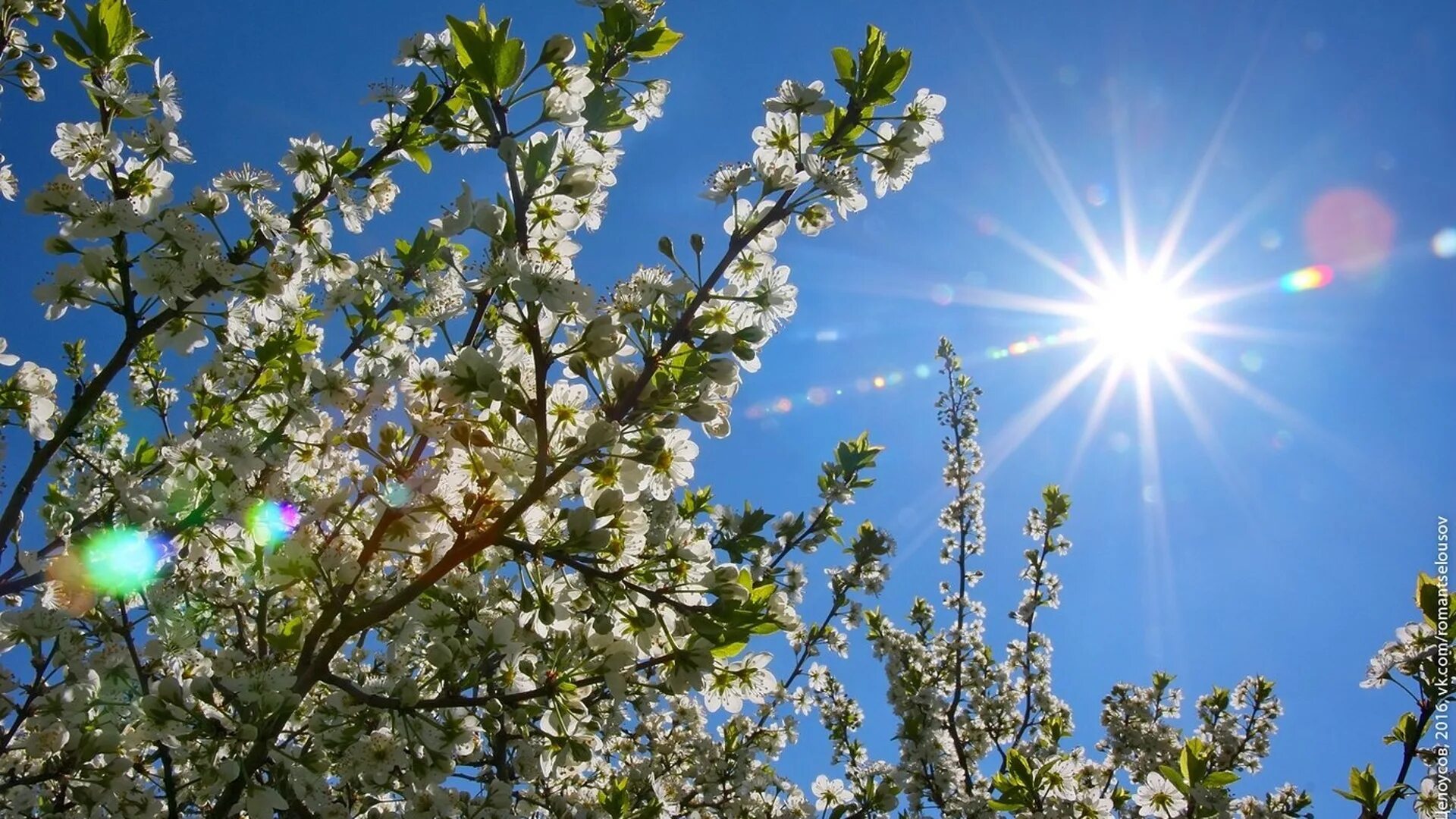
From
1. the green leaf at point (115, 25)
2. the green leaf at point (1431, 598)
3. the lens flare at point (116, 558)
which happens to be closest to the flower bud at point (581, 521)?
the lens flare at point (116, 558)

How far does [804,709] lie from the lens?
898 centimetres

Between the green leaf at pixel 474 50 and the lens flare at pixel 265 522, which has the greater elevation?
the green leaf at pixel 474 50

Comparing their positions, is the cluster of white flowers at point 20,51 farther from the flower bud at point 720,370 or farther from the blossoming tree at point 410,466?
the flower bud at point 720,370

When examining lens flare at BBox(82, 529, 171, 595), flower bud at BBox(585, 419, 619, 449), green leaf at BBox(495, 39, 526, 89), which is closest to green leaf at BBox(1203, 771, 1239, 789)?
flower bud at BBox(585, 419, 619, 449)

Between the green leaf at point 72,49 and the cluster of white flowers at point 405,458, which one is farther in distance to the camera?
the green leaf at point 72,49

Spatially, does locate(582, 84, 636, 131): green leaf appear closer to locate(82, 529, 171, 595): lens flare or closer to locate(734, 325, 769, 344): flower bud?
locate(734, 325, 769, 344): flower bud

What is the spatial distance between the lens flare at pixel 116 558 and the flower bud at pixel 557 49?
2.62 meters

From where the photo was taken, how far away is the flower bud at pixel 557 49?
8.75 feet

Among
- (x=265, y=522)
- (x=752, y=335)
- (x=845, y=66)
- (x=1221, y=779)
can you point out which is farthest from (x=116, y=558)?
(x=1221, y=779)

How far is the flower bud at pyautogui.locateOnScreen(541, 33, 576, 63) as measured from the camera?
2668 millimetres

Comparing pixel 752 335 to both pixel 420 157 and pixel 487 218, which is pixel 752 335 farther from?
pixel 420 157

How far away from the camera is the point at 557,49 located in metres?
2.68

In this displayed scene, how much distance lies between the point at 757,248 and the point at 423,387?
135 cm

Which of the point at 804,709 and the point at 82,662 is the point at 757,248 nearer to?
the point at 82,662
